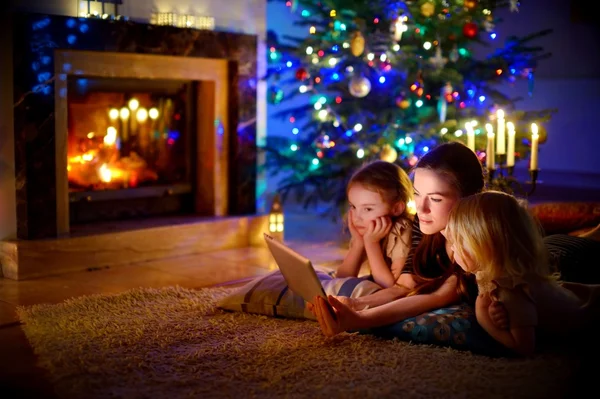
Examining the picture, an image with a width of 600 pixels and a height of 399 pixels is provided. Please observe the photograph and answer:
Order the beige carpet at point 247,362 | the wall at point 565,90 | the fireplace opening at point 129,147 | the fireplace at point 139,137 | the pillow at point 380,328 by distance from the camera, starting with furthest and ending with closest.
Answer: the wall at point 565,90, the fireplace opening at point 129,147, the fireplace at point 139,137, the pillow at point 380,328, the beige carpet at point 247,362

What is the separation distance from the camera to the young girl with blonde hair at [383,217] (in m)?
2.52

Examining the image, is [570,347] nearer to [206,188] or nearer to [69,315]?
[69,315]

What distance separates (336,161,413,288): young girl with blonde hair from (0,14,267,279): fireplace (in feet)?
4.85

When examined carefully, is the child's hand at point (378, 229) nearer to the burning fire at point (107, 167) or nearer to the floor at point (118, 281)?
the floor at point (118, 281)

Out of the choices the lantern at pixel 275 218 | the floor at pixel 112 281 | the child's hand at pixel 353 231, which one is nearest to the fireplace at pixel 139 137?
the lantern at pixel 275 218

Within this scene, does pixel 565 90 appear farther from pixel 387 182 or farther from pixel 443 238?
pixel 443 238

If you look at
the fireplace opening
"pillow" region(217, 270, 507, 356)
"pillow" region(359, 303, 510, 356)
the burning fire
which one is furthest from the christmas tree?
"pillow" region(359, 303, 510, 356)

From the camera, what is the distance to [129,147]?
3.96 m

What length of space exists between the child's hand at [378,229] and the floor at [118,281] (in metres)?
0.87

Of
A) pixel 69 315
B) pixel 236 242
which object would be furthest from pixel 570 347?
pixel 236 242

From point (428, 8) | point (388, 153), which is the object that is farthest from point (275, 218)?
point (428, 8)

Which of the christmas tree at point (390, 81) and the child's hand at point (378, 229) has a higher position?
the christmas tree at point (390, 81)

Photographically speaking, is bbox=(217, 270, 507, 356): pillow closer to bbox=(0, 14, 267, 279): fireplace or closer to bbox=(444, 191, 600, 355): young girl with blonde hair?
bbox=(444, 191, 600, 355): young girl with blonde hair

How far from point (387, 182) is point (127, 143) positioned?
1.85 meters
